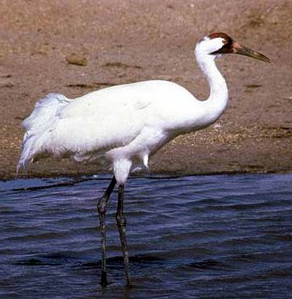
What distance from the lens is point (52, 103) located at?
8.29 meters

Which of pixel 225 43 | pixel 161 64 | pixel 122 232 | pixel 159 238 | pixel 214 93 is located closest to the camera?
pixel 214 93

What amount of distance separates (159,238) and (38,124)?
49.5 inches

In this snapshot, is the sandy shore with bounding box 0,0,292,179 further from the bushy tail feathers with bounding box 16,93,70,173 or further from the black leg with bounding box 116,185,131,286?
the black leg with bounding box 116,185,131,286

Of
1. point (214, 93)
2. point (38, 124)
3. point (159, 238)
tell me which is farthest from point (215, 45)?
point (159, 238)

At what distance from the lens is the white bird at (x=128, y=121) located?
7.70 m

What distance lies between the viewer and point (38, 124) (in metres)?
8.21

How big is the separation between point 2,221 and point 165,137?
1.71 metres

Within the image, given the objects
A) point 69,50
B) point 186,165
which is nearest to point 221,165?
point 186,165

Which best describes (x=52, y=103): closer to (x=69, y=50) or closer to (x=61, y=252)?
(x=61, y=252)

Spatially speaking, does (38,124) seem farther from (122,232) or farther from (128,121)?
(122,232)

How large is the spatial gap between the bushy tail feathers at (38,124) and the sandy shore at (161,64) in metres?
1.89

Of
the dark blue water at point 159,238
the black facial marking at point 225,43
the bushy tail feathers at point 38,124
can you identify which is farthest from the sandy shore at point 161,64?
the black facial marking at point 225,43

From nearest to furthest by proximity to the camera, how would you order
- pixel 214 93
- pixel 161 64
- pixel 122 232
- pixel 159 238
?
pixel 214 93 < pixel 122 232 < pixel 159 238 < pixel 161 64

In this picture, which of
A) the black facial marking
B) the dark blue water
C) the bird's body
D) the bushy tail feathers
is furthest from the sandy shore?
the black facial marking
